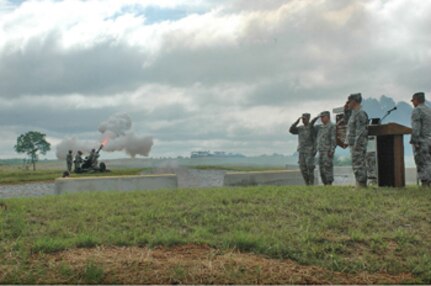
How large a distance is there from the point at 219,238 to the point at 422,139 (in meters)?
6.18

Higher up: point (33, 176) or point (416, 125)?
point (416, 125)

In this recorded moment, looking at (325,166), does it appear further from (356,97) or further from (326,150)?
(356,97)

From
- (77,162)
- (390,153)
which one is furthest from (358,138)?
(77,162)

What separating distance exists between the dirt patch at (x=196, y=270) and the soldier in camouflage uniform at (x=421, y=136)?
224 inches

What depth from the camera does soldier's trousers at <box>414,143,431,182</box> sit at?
10672 mm

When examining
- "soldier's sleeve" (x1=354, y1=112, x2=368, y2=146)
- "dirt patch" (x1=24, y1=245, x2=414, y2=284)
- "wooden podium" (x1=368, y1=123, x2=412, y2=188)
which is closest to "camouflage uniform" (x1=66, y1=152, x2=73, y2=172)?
"wooden podium" (x1=368, y1=123, x2=412, y2=188)

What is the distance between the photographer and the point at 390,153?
1159 centimetres

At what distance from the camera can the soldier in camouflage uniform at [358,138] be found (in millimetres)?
10969

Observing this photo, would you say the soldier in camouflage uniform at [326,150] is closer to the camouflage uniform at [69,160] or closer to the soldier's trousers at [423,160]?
the soldier's trousers at [423,160]

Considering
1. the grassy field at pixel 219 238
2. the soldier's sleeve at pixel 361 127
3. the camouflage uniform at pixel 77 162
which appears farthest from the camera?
the camouflage uniform at pixel 77 162

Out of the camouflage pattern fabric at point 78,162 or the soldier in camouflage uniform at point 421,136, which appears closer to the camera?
the soldier in camouflage uniform at point 421,136

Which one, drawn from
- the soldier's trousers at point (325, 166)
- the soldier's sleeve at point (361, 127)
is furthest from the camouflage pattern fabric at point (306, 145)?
the soldier's sleeve at point (361, 127)

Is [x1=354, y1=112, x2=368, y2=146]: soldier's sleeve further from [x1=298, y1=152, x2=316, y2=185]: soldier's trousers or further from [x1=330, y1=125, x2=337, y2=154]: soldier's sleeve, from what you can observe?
[x1=298, y1=152, x2=316, y2=185]: soldier's trousers

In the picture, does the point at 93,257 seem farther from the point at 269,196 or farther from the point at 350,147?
the point at 350,147
